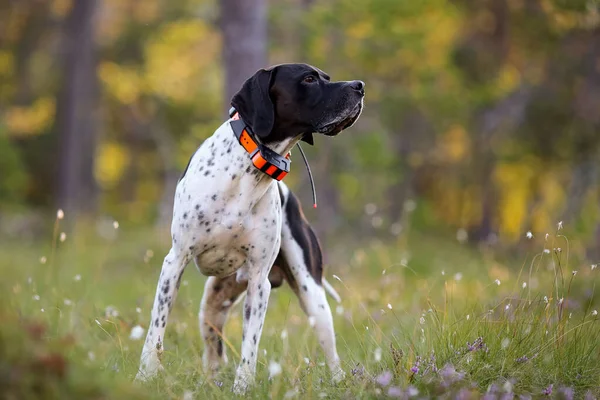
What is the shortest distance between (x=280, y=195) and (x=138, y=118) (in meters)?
22.8

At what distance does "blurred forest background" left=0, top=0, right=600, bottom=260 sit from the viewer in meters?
12.9

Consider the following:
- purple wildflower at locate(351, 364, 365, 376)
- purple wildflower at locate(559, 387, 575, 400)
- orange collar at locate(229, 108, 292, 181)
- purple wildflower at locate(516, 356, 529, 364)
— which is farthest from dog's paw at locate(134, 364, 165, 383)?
purple wildflower at locate(559, 387, 575, 400)

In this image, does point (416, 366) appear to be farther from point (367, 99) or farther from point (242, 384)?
point (367, 99)

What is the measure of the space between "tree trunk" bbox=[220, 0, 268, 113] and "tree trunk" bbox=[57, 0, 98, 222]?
968 cm

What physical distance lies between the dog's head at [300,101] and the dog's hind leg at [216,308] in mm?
1204

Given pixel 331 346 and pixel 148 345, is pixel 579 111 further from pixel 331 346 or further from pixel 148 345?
pixel 148 345

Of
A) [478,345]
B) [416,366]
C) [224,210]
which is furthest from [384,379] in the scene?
[224,210]

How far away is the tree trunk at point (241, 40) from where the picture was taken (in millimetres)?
10109

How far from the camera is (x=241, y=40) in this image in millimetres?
10141

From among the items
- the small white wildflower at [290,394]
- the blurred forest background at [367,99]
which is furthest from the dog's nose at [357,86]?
the blurred forest background at [367,99]

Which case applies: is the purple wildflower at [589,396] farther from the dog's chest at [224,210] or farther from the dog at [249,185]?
the dog's chest at [224,210]

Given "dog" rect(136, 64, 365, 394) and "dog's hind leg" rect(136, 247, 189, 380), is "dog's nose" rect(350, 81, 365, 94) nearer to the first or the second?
"dog" rect(136, 64, 365, 394)

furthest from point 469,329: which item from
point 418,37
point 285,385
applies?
point 418,37

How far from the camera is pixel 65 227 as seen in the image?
16.4 meters
